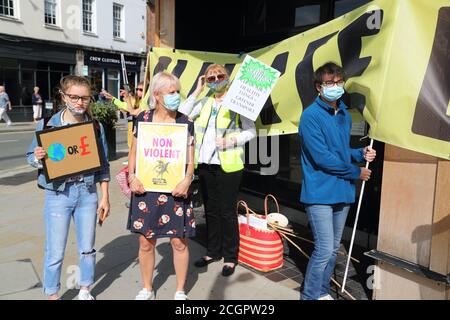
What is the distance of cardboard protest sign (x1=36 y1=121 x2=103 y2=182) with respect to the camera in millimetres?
2777

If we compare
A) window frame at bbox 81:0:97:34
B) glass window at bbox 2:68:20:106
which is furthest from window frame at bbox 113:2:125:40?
glass window at bbox 2:68:20:106

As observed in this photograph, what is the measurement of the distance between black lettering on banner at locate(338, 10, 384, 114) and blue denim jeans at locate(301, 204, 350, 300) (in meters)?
0.85

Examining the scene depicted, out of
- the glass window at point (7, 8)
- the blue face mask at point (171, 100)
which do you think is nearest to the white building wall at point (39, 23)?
the glass window at point (7, 8)

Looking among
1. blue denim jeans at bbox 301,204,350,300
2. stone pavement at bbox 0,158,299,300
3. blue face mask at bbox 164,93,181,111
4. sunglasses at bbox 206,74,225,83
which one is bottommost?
stone pavement at bbox 0,158,299,300

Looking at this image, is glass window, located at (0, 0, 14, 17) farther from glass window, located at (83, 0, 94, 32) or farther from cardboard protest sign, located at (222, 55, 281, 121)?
cardboard protest sign, located at (222, 55, 281, 121)

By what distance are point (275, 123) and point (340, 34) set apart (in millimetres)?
1064

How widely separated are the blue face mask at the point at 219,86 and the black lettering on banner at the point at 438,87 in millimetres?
1710

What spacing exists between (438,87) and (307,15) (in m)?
2.87

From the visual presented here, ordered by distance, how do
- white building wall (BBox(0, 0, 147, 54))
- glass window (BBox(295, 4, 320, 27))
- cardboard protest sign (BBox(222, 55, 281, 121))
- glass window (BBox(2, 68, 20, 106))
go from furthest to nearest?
1. glass window (BBox(2, 68, 20, 106))
2. white building wall (BBox(0, 0, 147, 54))
3. glass window (BBox(295, 4, 320, 27))
4. cardboard protest sign (BBox(222, 55, 281, 121))

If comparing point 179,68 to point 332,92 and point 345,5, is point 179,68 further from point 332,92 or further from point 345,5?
point 332,92

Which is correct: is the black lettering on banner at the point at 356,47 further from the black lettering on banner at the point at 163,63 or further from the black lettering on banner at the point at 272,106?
the black lettering on banner at the point at 163,63

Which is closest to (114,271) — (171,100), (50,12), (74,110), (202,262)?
(202,262)

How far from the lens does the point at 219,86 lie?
3676mm

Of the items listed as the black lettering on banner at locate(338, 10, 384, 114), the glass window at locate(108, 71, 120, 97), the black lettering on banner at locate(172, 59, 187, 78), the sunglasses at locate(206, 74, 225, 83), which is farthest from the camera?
the glass window at locate(108, 71, 120, 97)
